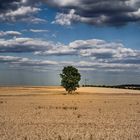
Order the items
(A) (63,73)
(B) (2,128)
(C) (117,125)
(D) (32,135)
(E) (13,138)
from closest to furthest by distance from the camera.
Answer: (E) (13,138)
(D) (32,135)
(B) (2,128)
(C) (117,125)
(A) (63,73)

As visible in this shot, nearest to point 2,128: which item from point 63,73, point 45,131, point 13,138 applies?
point 45,131

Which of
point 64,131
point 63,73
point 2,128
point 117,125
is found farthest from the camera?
point 63,73

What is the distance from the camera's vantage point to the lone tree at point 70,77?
11744 centimetres

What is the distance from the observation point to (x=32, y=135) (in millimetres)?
21516

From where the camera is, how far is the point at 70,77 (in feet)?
385

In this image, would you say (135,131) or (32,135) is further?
(135,131)

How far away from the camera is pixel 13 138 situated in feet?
66.2

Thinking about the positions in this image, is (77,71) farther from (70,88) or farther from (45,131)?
(45,131)

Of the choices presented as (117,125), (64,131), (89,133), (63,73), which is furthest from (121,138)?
(63,73)

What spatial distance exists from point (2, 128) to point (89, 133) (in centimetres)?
584

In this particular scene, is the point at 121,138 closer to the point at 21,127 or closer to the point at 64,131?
the point at 64,131

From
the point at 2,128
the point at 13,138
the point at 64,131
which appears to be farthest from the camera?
the point at 2,128

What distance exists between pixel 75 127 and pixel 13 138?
6.15 meters

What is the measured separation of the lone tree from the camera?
117438mm
